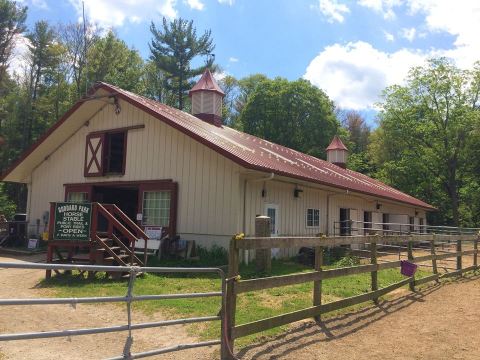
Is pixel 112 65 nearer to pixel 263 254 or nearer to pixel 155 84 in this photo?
pixel 155 84

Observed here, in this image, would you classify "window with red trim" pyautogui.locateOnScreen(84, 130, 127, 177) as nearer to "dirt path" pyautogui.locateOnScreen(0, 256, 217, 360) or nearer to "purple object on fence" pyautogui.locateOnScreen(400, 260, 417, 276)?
"dirt path" pyautogui.locateOnScreen(0, 256, 217, 360)

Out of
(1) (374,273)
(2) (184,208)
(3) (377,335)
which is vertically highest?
(2) (184,208)

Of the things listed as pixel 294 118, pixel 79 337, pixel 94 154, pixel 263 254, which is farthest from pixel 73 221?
pixel 294 118

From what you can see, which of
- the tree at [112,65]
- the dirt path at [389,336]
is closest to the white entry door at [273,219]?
the dirt path at [389,336]

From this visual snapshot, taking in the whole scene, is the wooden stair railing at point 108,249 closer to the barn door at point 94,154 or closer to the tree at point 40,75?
the barn door at point 94,154

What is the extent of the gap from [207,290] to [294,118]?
36763 mm

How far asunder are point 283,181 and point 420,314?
792 cm

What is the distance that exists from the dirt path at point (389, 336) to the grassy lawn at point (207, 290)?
47 centimetres

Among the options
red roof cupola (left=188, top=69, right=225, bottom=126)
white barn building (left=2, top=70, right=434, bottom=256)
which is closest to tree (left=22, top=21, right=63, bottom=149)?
white barn building (left=2, top=70, right=434, bottom=256)

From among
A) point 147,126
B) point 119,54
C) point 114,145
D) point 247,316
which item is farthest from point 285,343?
point 119,54

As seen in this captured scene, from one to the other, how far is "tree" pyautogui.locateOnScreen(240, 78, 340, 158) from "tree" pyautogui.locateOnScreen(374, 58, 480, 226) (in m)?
6.80

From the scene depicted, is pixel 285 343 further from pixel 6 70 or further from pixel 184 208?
pixel 6 70

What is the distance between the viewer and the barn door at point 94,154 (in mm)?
17266

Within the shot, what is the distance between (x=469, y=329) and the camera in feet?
23.4
